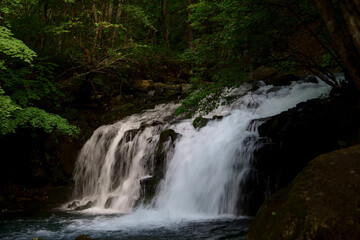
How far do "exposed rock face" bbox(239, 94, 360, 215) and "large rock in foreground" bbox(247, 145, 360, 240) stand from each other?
9.84 feet

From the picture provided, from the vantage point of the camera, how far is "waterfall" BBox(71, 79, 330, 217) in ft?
25.8

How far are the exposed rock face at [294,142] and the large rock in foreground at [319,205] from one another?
300 centimetres

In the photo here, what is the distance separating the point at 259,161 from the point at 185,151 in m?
2.76

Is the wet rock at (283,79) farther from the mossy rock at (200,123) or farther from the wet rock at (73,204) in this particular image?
the wet rock at (73,204)

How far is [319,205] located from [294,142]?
405 cm

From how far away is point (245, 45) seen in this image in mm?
6422

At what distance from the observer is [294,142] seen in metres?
6.80

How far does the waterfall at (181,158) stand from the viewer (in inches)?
309

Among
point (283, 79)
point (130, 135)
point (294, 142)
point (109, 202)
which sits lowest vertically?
point (109, 202)

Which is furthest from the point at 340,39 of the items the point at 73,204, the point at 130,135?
the point at 73,204

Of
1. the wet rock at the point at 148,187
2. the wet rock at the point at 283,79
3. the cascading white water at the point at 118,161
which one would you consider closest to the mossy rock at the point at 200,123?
the cascading white water at the point at 118,161

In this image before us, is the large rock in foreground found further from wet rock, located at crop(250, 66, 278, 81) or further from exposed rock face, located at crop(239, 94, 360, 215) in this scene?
wet rock, located at crop(250, 66, 278, 81)

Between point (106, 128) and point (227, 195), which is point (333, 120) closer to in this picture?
point (227, 195)

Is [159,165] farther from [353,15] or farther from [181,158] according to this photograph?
[353,15]
